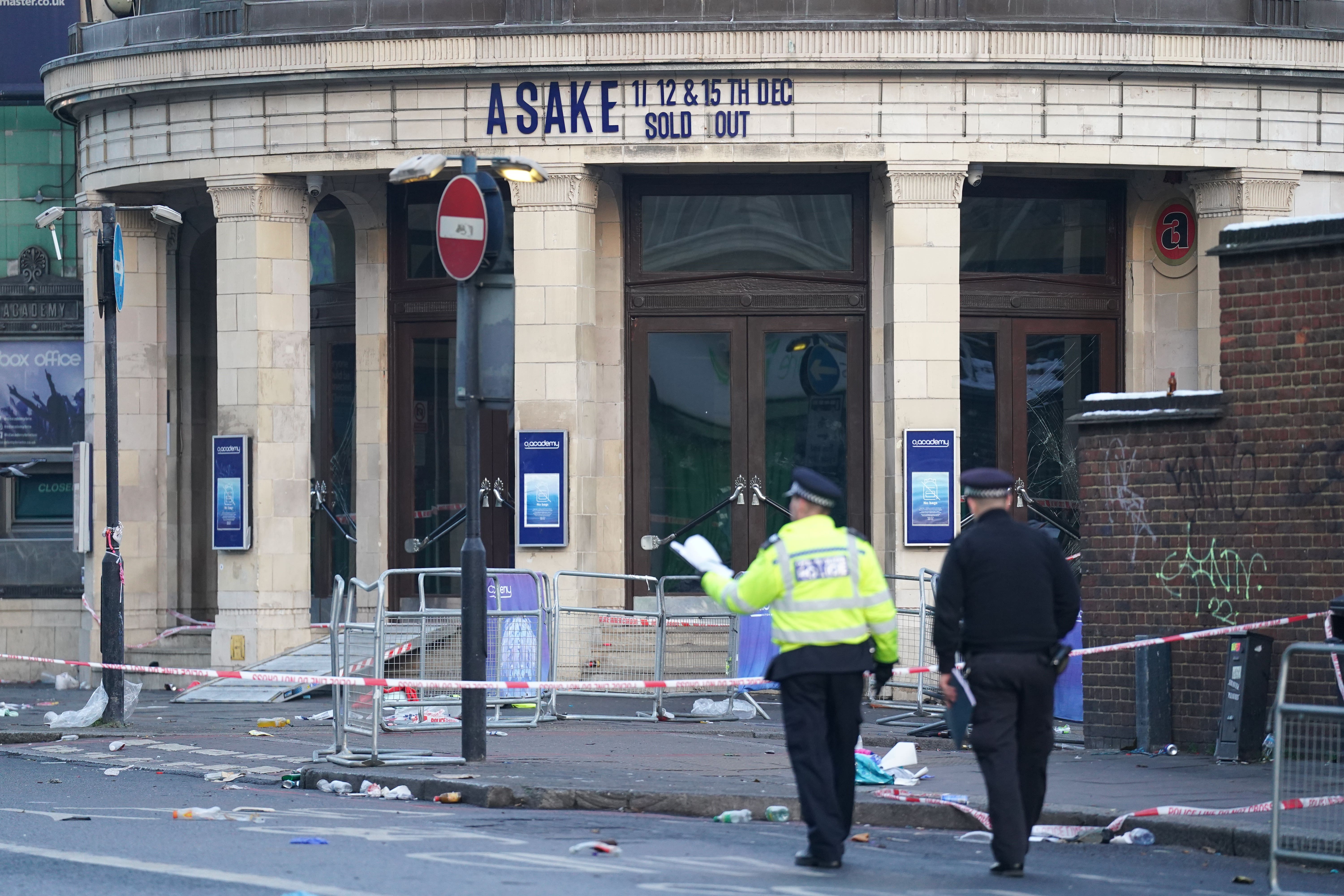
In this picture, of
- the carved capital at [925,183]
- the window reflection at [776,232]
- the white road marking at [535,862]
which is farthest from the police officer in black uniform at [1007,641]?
the window reflection at [776,232]

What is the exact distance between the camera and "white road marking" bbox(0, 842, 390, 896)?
789cm

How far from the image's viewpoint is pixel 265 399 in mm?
21016

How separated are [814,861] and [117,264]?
10.8 meters

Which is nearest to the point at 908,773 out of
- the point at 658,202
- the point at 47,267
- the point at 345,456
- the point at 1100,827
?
the point at 1100,827

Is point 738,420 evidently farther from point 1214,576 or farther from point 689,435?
point 1214,576

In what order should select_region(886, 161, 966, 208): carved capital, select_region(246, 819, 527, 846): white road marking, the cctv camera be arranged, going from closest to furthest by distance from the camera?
1. select_region(246, 819, 527, 846): white road marking
2. the cctv camera
3. select_region(886, 161, 966, 208): carved capital

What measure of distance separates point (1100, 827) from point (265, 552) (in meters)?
13.2

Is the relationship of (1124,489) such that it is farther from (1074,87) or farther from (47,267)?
(47,267)

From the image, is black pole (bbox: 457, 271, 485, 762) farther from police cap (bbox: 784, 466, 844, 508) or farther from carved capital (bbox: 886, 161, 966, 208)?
carved capital (bbox: 886, 161, 966, 208)

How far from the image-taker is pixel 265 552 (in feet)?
69.2

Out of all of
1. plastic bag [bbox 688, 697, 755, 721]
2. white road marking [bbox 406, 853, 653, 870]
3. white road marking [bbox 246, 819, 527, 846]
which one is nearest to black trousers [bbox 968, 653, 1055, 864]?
white road marking [bbox 406, 853, 653, 870]

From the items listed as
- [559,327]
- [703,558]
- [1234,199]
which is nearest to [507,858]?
[703,558]

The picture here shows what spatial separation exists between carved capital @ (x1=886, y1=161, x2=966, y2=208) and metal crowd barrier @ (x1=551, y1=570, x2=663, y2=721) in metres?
5.04

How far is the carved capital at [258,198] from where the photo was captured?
21.0 metres
